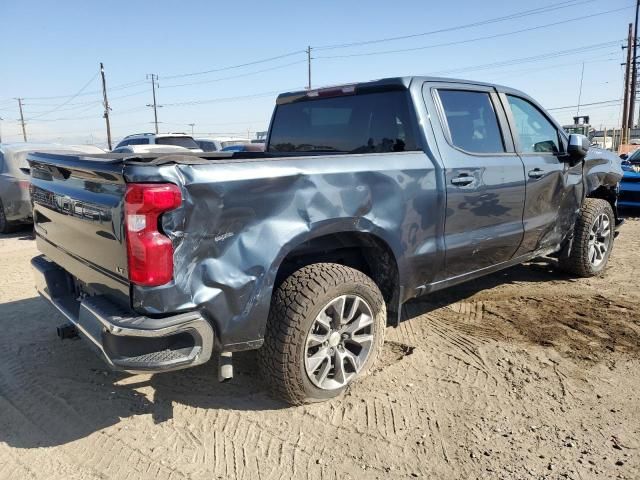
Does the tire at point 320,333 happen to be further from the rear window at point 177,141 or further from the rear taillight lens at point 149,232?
the rear window at point 177,141

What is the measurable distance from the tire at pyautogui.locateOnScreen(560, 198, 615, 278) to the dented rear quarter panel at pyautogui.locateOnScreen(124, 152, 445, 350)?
2.91 meters

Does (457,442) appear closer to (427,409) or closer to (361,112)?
(427,409)

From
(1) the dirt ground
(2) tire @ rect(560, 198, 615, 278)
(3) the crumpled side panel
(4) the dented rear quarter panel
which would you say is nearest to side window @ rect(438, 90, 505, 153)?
(4) the dented rear quarter panel

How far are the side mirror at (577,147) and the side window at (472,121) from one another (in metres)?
0.96

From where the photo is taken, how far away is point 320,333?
2.99 meters

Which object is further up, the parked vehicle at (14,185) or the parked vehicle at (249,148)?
the parked vehicle at (249,148)

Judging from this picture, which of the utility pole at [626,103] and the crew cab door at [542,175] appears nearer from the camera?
the crew cab door at [542,175]

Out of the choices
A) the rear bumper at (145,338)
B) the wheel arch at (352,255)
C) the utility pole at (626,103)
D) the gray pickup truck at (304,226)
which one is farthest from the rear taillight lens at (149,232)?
the utility pole at (626,103)

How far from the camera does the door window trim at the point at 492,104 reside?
3545 mm

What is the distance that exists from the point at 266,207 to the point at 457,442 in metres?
1.60

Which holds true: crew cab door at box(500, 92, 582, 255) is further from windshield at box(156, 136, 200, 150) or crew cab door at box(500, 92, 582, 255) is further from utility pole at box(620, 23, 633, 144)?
utility pole at box(620, 23, 633, 144)

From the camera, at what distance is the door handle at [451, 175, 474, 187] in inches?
137

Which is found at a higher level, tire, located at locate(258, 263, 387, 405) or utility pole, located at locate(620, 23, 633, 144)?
utility pole, located at locate(620, 23, 633, 144)

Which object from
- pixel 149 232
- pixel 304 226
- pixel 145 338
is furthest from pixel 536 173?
pixel 145 338
